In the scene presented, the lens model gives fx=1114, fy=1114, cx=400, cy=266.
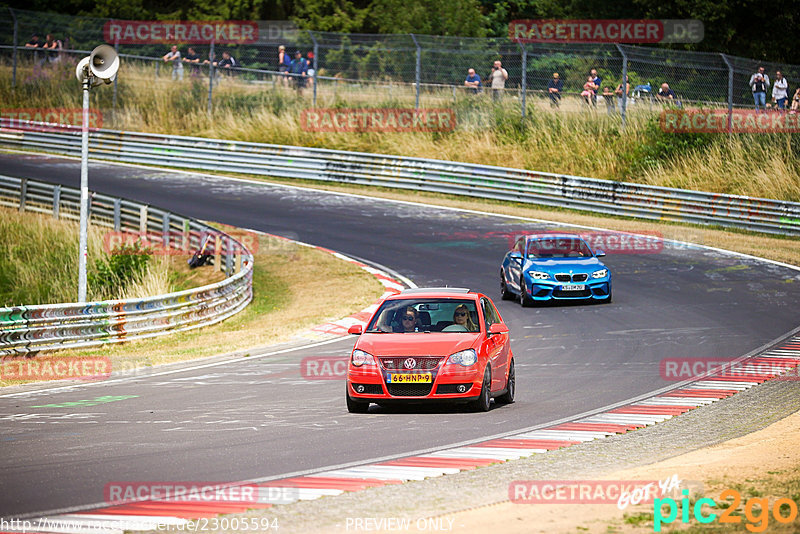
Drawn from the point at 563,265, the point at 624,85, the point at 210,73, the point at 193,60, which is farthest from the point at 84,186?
the point at 193,60

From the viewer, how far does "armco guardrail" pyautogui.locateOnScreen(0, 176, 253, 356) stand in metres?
17.7

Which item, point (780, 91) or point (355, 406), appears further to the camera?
point (780, 91)

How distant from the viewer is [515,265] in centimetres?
2175

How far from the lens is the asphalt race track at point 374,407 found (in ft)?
31.4

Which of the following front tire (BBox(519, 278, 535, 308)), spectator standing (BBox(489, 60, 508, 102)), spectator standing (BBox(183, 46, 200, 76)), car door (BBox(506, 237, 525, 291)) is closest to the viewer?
front tire (BBox(519, 278, 535, 308))

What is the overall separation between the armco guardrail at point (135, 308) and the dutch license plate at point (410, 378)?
26.5 feet

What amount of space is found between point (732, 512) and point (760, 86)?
28034mm

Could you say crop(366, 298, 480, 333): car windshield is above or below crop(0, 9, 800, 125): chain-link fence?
below

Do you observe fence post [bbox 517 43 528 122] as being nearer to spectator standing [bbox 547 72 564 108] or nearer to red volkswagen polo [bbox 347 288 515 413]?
spectator standing [bbox 547 72 564 108]

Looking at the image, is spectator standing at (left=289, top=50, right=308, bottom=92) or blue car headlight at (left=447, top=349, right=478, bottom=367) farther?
spectator standing at (left=289, top=50, right=308, bottom=92)

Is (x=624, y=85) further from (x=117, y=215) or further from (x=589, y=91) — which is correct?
(x=117, y=215)

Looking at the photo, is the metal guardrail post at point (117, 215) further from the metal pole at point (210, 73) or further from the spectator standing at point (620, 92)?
the spectator standing at point (620, 92)

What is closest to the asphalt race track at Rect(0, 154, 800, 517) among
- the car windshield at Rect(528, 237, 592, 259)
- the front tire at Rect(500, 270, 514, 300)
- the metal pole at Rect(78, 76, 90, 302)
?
the front tire at Rect(500, 270, 514, 300)

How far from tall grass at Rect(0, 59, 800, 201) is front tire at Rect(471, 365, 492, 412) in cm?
2232
